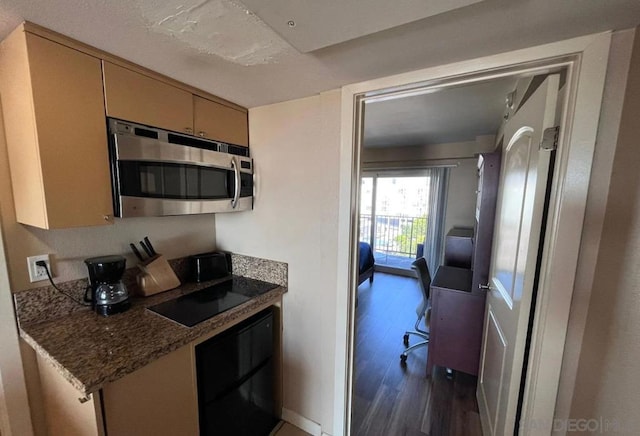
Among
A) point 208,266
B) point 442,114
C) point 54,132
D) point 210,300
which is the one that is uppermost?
point 442,114

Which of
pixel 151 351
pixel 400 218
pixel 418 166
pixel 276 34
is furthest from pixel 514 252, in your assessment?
pixel 400 218

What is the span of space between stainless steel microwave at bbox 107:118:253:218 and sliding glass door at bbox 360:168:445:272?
3.54 meters

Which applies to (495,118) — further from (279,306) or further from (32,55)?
(32,55)

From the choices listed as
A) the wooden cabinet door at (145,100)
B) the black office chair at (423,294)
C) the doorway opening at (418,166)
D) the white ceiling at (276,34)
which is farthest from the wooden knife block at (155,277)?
the black office chair at (423,294)

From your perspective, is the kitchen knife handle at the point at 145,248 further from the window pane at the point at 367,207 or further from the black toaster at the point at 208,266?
the window pane at the point at 367,207

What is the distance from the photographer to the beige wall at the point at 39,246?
107 centimetres

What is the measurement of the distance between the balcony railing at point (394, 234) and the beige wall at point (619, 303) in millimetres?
3961

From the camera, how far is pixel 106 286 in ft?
4.11

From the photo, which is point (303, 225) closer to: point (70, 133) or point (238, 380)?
point (238, 380)

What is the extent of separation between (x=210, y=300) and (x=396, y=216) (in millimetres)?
4191

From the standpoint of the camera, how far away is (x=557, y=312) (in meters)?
0.94

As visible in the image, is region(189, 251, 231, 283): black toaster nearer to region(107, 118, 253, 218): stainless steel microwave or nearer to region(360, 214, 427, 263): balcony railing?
region(107, 118, 253, 218): stainless steel microwave

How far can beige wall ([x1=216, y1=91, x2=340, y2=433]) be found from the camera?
4.65 ft

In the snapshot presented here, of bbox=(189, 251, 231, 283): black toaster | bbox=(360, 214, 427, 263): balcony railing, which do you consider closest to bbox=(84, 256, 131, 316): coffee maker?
bbox=(189, 251, 231, 283): black toaster
